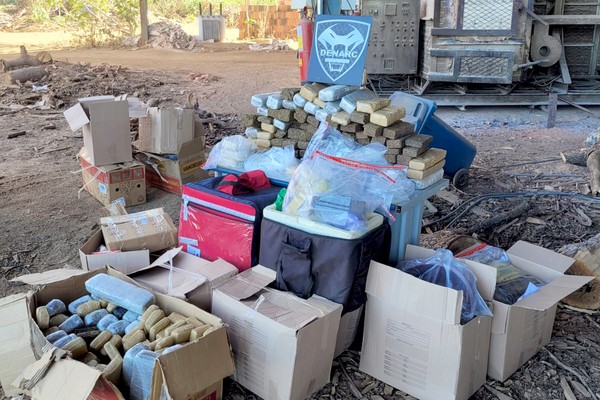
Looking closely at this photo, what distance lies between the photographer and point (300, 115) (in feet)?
14.0

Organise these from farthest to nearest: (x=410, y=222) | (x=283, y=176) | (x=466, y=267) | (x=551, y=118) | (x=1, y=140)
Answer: (x=551, y=118) → (x=1, y=140) → (x=283, y=176) → (x=410, y=222) → (x=466, y=267)

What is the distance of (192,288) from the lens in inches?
124

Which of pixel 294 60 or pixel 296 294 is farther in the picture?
pixel 294 60

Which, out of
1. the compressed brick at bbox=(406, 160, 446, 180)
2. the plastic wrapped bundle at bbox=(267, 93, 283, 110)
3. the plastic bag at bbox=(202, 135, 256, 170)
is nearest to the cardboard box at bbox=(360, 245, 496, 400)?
the compressed brick at bbox=(406, 160, 446, 180)

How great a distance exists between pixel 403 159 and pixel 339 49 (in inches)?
36.1

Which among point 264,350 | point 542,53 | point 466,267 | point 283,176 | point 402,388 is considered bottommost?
point 402,388

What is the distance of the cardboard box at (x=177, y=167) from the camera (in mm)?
5734

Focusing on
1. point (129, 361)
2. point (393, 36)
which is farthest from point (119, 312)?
point (393, 36)

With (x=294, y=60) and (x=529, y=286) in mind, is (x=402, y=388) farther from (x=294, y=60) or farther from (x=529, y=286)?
(x=294, y=60)

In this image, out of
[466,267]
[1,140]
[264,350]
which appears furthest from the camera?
[1,140]

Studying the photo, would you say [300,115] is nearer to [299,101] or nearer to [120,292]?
[299,101]

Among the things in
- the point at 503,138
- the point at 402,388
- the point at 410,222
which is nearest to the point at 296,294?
the point at 402,388

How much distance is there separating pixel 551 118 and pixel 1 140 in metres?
7.38

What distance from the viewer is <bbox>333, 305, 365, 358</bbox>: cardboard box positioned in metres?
3.16
